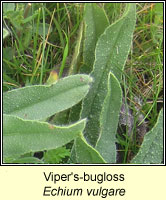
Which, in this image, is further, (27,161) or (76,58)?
(76,58)

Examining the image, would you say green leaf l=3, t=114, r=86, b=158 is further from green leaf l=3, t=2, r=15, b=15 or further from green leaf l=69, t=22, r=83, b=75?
green leaf l=3, t=2, r=15, b=15

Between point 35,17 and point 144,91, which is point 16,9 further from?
point 144,91

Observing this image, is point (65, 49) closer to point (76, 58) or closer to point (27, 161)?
point (76, 58)

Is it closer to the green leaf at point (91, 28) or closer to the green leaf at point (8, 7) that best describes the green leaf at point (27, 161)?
the green leaf at point (91, 28)

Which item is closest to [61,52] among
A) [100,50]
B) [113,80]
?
[100,50]

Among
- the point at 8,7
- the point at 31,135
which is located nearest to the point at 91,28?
the point at 8,7

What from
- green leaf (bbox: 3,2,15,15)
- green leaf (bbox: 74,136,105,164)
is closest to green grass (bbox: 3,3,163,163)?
green leaf (bbox: 3,2,15,15)
